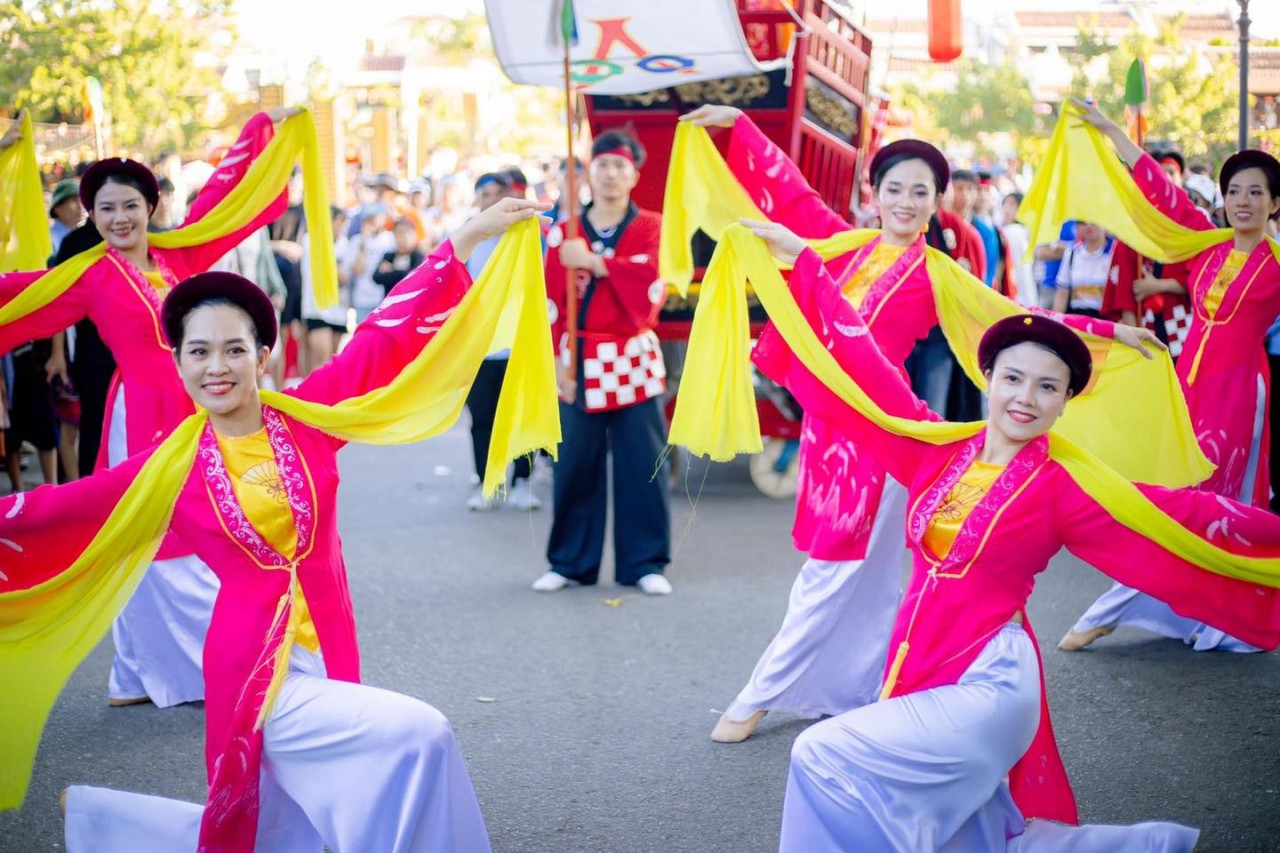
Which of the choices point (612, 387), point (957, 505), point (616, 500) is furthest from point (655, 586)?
point (957, 505)

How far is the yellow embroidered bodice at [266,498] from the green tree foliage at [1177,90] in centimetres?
769

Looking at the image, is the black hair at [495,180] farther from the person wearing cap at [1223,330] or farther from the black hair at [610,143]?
the person wearing cap at [1223,330]

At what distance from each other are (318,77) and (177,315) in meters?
25.9

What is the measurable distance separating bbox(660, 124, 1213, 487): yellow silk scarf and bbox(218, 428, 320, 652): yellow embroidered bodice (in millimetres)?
1044

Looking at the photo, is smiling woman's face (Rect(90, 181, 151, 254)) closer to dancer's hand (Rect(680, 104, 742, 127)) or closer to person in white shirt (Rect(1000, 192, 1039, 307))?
dancer's hand (Rect(680, 104, 742, 127))

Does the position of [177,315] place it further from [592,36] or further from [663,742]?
[592,36]

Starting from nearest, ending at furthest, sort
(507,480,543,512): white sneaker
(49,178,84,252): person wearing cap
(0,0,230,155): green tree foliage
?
(49,178,84,252): person wearing cap, (507,480,543,512): white sneaker, (0,0,230,155): green tree foliage

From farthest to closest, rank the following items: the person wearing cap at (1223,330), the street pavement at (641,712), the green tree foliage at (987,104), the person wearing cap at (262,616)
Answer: the green tree foliage at (987,104)
the person wearing cap at (1223,330)
the street pavement at (641,712)
the person wearing cap at (262,616)

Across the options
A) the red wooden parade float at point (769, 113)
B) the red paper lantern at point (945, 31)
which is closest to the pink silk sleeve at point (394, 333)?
the red wooden parade float at point (769, 113)

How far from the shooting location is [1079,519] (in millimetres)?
3014

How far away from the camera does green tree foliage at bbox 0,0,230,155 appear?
1279 cm

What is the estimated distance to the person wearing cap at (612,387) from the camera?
5883 mm

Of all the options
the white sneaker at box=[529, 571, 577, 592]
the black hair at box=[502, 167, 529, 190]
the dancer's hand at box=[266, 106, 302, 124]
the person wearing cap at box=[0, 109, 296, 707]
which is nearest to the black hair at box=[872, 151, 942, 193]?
the dancer's hand at box=[266, 106, 302, 124]

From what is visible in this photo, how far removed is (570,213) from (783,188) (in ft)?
2.82
